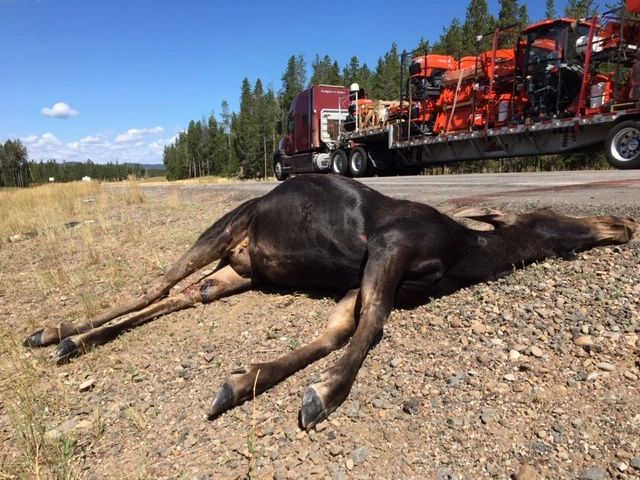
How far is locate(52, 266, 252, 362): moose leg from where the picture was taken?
3092 mm

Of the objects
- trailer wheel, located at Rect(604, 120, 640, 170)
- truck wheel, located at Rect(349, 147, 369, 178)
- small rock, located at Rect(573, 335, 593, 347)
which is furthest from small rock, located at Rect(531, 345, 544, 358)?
truck wheel, located at Rect(349, 147, 369, 178)

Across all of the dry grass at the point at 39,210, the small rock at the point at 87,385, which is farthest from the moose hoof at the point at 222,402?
the dry grass at the point at 39,210

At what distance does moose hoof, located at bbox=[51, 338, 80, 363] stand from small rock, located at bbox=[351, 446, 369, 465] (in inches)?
80.7

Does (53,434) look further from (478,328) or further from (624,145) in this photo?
(624,145)

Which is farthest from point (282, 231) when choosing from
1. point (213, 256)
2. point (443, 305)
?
point (443, 305)

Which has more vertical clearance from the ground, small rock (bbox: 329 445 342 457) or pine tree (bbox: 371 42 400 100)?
pine tree (bbox: 371 42 400 100)

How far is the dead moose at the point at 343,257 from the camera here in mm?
2607

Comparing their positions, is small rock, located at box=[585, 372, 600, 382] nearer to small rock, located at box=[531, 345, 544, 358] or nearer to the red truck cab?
small rock, located at box=[531, 345, 544, 358]

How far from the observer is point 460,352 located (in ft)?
8.14

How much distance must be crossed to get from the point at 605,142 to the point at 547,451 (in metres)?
11.0

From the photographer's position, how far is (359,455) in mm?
1898

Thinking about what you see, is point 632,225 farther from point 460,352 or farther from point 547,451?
point 547,451

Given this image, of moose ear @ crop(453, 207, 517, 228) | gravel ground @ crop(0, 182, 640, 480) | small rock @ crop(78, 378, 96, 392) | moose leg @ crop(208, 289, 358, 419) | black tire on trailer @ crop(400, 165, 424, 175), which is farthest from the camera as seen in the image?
black tire on trailer @ crop(400, 165, 424, 175)

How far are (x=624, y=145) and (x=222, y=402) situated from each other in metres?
11.3
